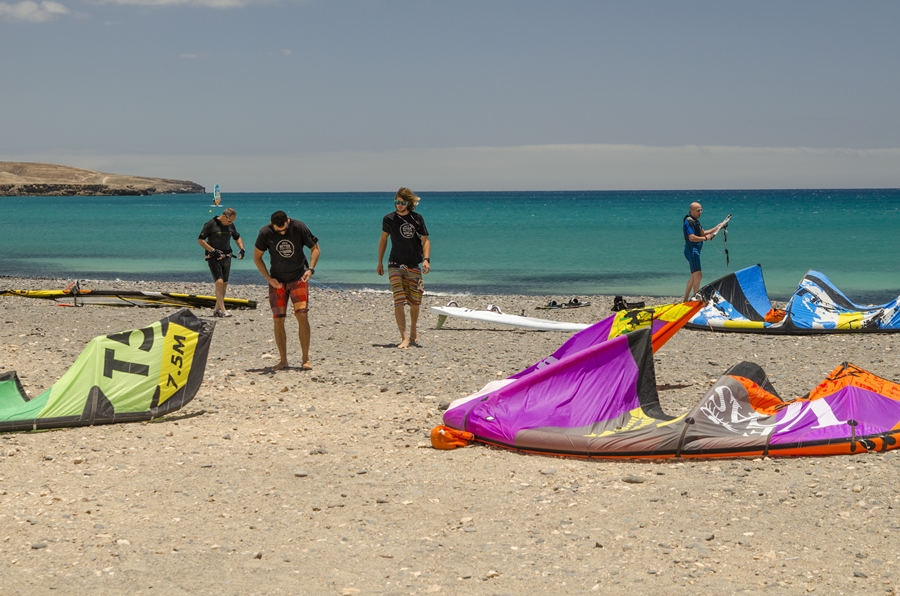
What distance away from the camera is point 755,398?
6.77 m

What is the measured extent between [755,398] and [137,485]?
4421 millimetres

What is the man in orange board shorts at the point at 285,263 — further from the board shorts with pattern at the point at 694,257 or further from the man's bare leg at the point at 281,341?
the board shorts with pattern at the point at 694,257

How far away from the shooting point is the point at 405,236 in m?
10.5

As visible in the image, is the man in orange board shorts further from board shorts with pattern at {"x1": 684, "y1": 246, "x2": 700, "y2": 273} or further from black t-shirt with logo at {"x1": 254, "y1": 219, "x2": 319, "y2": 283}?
board shorts with pattern at {"x1": 684, "y1": 246, "x2": 700, "y2": 273}

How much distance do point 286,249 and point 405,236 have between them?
1.88 meters

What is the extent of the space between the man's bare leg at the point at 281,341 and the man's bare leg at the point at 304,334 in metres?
0.17

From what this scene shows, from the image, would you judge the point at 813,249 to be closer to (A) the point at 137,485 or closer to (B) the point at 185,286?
(B) the point at 185,286

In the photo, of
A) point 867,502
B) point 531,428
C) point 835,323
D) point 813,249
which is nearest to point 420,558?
point 531,428

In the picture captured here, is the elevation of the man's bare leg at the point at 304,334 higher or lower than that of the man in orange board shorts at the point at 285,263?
lower

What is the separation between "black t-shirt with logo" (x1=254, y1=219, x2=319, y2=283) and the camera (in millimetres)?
9062

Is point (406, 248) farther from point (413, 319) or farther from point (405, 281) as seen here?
point (413, 319)

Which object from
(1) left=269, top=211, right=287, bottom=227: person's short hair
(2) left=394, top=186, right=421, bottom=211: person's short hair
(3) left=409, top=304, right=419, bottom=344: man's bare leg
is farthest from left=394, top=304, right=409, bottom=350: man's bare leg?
(1) left=269, top=211, right=287, bottom=227: person's short hair

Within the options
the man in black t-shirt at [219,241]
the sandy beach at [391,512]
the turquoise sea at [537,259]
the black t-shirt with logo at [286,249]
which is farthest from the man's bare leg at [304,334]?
the turquoise sea at [537,259]

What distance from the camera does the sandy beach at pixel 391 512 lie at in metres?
4.36
